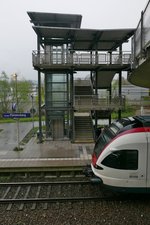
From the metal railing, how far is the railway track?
8322mm

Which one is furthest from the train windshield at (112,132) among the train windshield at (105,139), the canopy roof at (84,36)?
the canopy roof at (84,36)

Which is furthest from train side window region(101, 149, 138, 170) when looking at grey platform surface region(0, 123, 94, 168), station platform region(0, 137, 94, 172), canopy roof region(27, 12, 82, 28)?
canopy roof region(27, 12, 82, 28)

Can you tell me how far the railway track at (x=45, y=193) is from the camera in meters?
6.67

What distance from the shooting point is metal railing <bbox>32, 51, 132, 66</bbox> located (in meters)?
13.6

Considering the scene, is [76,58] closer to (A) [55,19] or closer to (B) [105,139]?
(A) [55,19]

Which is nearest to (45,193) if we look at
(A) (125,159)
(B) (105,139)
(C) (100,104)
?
(B) (105,139)

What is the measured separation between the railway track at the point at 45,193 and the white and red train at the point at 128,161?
37.4 inches

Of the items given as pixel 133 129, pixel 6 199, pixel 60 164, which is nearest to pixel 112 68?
pixel 60 164

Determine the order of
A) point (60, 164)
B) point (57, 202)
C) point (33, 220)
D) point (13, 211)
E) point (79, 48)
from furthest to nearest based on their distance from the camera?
point (79, 48) < point (60, 164) < point (57, 202) < point (13, 211) < point (33, 220)

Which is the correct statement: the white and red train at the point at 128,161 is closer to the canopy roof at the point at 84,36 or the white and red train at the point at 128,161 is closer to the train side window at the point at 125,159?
the train side window at the point at 125,159

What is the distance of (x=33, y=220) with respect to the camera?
579 cm

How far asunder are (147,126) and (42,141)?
377 inches

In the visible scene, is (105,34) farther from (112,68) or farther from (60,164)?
(60,164)

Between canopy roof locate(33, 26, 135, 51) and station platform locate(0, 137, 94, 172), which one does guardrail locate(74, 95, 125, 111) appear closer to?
station platform locate(0, 137, 94, 172)
